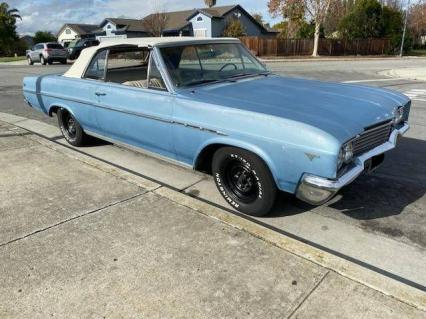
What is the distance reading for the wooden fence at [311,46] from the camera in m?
37.9

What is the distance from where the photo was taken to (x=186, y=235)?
3488 mm

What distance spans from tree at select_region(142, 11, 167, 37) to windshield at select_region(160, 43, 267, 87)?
4396 cm

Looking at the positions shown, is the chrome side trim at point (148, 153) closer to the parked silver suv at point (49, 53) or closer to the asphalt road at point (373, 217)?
the asphalt road at point (373, 217)

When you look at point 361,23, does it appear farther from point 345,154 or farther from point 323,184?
point 323,184

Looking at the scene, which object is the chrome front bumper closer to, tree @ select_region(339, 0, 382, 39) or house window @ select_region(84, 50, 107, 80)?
house window @ select_region(84, 50, 107, 80)

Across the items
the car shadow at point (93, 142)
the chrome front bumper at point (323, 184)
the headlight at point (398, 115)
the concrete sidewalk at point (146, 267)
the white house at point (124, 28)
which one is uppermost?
the white house at point (124, 28)

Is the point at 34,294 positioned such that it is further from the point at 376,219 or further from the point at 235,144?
the point at 376,219

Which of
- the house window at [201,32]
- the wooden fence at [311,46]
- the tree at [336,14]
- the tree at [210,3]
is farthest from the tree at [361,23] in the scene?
the tree at [210,3]

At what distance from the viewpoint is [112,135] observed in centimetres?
511

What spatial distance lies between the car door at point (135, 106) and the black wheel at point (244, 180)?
670 mm

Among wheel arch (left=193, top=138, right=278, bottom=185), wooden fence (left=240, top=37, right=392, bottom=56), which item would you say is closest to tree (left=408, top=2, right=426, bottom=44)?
wooden fence (left=240, top=37, right=392, bottom=56)

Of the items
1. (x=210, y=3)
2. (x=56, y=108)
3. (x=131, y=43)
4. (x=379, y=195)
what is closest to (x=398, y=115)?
(x=379, y=195)

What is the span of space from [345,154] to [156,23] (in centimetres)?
4656

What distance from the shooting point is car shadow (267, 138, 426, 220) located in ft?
12.8
